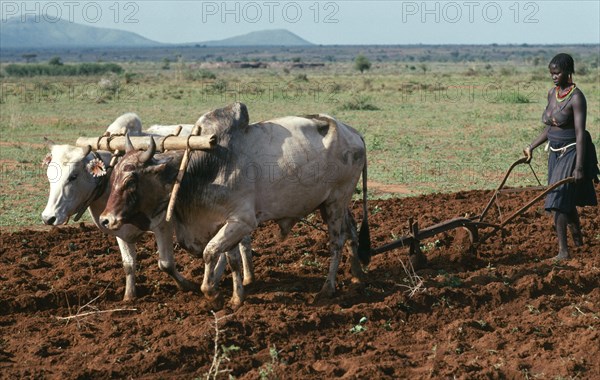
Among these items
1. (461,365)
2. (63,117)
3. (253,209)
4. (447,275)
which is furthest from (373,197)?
(63,117)

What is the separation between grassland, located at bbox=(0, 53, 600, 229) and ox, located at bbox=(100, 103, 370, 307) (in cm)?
518

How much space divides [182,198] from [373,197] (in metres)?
6.47

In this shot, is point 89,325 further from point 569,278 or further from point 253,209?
point 569,278

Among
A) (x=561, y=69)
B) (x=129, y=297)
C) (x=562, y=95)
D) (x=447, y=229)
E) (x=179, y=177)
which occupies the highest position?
(x=561, y=69)

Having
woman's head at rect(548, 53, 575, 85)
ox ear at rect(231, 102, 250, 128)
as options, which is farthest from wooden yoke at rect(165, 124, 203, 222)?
woman's head at rect(548, 53, 575, 85)

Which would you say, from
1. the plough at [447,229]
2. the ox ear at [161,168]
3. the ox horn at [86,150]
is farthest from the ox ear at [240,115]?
the plough at [447,229]

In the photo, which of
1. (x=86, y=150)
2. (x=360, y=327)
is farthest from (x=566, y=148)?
(x=86, y=150)

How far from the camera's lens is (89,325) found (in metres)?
7.29

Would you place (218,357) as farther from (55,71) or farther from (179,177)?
(55,71)

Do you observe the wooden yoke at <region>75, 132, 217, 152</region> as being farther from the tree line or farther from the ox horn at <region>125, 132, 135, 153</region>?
the tree line

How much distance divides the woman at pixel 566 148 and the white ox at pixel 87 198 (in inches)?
138

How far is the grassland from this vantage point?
590 inches

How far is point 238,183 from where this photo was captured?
24.4 ft

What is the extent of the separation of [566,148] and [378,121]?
16211 millimetres
